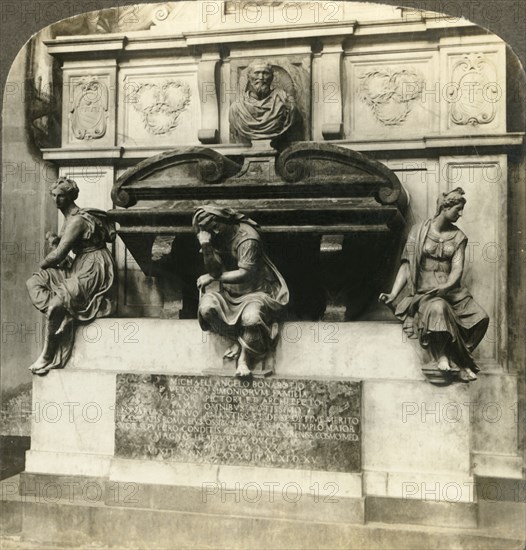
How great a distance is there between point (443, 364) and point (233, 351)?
1.40 m

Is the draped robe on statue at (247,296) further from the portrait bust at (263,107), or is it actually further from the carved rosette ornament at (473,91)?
the carved rosette ornament at (473,91)

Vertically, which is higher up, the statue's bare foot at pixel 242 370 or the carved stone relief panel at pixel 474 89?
the carved stone relief panel at pixel 474 89

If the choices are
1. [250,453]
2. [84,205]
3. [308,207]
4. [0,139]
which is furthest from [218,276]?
[0,139]

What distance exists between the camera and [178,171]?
562cm

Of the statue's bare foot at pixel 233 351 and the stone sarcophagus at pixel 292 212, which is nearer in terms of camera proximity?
the statue's bare foot at pixel 233 351

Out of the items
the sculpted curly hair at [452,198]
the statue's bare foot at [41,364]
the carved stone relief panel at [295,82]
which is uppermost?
the carved stone relief panel at [295,82]

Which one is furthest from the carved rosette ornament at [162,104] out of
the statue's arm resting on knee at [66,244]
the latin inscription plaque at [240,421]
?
the latin inscription plaque at [240,421]

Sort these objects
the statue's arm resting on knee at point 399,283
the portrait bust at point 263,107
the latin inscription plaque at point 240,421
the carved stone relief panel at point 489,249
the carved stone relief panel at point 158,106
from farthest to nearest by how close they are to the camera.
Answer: the carved stone relief panel at point 158,106, the portrait bust at point 263,107, the carved stone relief panel at point 489,249, the statue's arm resting on knee at point 399,283, the latin inscription plaque at point 240,421

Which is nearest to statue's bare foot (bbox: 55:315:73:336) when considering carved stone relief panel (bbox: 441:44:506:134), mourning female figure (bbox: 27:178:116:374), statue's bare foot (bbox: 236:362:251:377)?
mourning female figure (bbox: 27:178:116:374)

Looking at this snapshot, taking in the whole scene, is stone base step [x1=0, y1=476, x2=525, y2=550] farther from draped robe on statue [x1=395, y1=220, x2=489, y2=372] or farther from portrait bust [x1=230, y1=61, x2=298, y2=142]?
portrait bust [x1=230, y1=61, x2=298, y2=142]

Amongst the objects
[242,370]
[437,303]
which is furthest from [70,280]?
[437,303]

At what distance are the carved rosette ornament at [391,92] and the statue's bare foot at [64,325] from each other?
294 cm

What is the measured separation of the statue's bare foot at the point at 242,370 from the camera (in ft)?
16.6

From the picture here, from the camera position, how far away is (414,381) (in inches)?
195
